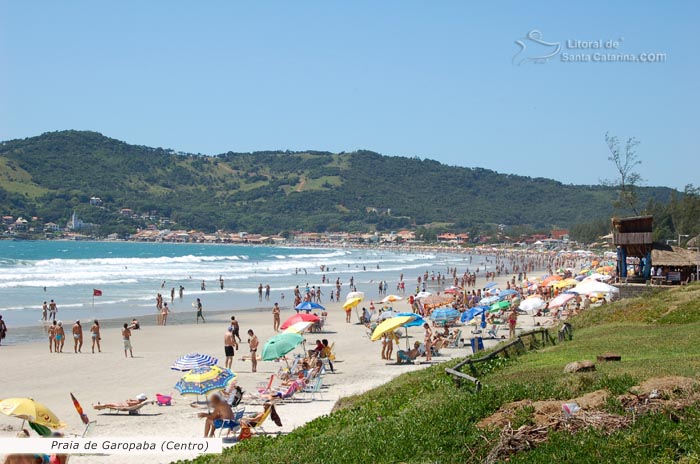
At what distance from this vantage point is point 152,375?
1808cm

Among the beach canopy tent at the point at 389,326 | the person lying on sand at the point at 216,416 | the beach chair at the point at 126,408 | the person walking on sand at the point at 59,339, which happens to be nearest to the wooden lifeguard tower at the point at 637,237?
the beach canopy tent at the point at 389,326

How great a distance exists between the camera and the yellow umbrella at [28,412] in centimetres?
957

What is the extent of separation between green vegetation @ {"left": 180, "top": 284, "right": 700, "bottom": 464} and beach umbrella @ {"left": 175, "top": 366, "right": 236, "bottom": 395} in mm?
2748

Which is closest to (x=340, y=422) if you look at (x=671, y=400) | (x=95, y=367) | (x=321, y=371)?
(x=671, y=400)

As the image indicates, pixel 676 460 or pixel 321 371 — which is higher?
pixel 676 460

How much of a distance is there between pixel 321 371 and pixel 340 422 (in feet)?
22.5

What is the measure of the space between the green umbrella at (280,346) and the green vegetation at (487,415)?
14.8 feet

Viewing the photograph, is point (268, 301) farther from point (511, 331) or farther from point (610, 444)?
point (610, 444)

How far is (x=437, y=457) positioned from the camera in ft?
22.6

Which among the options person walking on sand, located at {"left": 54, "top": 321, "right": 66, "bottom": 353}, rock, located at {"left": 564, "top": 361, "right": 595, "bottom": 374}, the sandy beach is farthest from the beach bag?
person walking on sand, located at {"left": 54, "top": 321, "right": 66, "bottom": 353}

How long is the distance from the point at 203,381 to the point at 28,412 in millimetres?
4105

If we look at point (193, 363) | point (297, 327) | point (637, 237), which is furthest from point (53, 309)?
point (637, 237)

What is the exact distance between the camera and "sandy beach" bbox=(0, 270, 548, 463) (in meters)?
12.8

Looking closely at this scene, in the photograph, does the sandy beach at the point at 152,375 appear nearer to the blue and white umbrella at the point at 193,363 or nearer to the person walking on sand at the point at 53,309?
the blue and white umbrella at the point at 193,363
